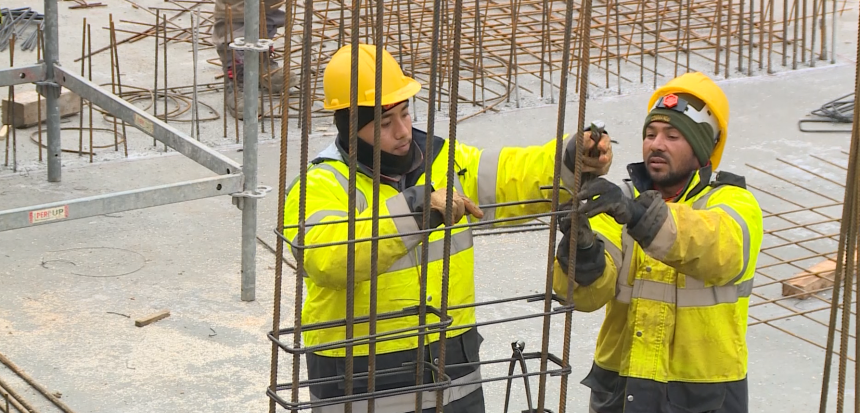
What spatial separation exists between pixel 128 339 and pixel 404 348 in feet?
8.63

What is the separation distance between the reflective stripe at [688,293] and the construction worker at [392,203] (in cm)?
44

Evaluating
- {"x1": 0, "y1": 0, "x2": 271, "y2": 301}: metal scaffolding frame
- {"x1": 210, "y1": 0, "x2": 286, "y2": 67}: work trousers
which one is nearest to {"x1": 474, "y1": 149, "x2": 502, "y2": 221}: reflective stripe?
{"x1": 0, "y1": 0, "x2": 271, "y2": 301}: metal scaffolding frame

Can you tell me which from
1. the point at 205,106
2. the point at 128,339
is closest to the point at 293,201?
the point at 128,339

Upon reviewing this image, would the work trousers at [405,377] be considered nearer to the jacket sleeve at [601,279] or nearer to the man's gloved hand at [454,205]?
the jacket sleeve at [601,279]

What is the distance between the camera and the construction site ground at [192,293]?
551 centimetres

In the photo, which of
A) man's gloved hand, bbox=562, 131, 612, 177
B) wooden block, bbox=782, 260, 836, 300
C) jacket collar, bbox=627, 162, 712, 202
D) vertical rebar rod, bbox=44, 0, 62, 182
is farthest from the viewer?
vertical rebar rod, bbox=44, 0, 62, 182

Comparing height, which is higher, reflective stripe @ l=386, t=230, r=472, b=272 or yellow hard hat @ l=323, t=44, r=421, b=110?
yellow hard hat @ l=323, t=44, r=421, b=110

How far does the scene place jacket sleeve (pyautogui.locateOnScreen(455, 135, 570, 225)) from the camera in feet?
12.6

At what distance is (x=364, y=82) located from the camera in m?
3.66

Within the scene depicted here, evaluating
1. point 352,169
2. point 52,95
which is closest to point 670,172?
point 352,169

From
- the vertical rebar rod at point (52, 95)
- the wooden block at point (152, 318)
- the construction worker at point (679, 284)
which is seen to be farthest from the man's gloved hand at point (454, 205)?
the vertical rebar rod at point (52, 95)

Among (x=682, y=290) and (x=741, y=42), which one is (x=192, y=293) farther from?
(x=741, y=42)

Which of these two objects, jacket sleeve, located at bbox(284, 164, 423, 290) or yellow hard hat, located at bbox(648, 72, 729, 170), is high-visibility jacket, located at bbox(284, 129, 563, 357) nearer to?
jacket sleeve, located at bbox(284, 164, 423, 290)

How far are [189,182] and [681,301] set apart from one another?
309cm
